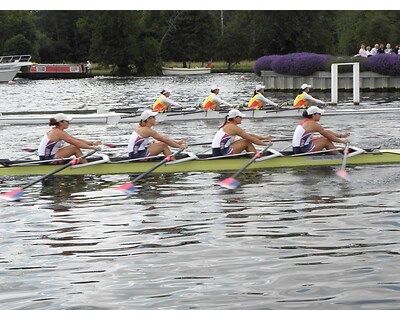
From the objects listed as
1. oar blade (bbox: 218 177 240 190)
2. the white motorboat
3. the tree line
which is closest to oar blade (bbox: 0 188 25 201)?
oar blade (bbox: 218 177 240 190)

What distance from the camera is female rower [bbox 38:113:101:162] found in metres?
17.8

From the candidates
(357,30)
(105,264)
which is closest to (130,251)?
(105,264)

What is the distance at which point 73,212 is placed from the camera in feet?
48.8

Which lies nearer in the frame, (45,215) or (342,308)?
(342,308)

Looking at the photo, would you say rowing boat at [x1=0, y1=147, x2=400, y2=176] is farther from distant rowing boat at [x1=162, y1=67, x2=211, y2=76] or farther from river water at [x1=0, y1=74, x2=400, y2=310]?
distant rowing boat at [x1=162, y1=67, x2=211, y2=76]

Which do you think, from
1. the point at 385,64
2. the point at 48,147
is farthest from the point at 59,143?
the point at 385,64

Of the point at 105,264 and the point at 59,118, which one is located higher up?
the point at 59,118

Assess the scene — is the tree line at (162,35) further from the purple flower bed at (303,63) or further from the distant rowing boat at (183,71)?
the purple flower bed at (303,63)

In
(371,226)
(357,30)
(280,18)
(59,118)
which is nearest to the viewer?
A: (371,226)

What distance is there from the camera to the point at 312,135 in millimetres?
18750

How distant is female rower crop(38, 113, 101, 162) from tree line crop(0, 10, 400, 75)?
5843cm

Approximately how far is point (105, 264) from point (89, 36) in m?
85.2

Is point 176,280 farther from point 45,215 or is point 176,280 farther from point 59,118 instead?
point 59,118

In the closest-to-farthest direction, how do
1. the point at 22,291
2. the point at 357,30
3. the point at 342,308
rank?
the point at 342,308 → the point at 22,291 → the point at 357,30
